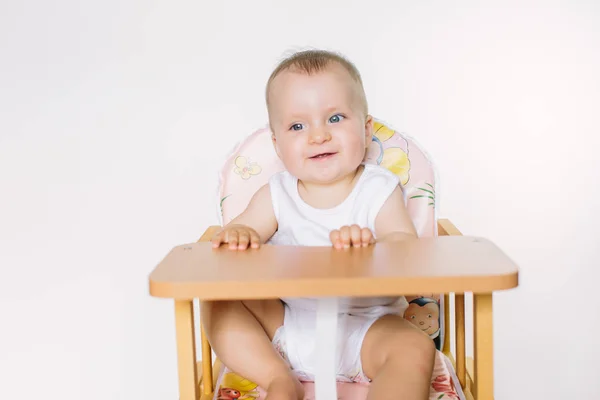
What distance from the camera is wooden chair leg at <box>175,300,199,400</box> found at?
120 cm

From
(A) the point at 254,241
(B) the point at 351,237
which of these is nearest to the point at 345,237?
(B) the point at 351,237

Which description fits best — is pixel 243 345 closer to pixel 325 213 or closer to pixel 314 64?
pixel 325 213

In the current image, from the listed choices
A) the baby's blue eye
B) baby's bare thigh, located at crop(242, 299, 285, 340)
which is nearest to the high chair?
baby's bare thigh, located at crop(242, 299, 285, 340)

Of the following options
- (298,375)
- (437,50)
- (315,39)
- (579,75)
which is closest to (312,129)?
(298,375)

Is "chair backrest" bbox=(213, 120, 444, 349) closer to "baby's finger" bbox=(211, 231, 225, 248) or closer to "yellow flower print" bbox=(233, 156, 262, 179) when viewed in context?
"yellow flower print" bbox=(233, 156, 262, 179)

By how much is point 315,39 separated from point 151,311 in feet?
2.99

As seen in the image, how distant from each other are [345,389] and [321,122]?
0.48m

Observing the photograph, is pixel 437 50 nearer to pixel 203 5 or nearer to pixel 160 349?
pixel 203 5

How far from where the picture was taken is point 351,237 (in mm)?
1265

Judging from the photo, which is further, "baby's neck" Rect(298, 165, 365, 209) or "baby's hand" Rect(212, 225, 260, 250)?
"baby's neck" Rect(298, 165, 365, 209)

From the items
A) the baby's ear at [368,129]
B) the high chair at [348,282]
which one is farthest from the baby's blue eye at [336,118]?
the high chair at [348,282]

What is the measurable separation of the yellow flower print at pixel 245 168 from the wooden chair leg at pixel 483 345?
0.66 metres

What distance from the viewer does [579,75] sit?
2.52 m

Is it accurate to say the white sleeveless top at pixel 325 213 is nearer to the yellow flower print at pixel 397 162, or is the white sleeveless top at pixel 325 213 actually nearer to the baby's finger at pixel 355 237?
the yellow flower print at pixel 397 162
